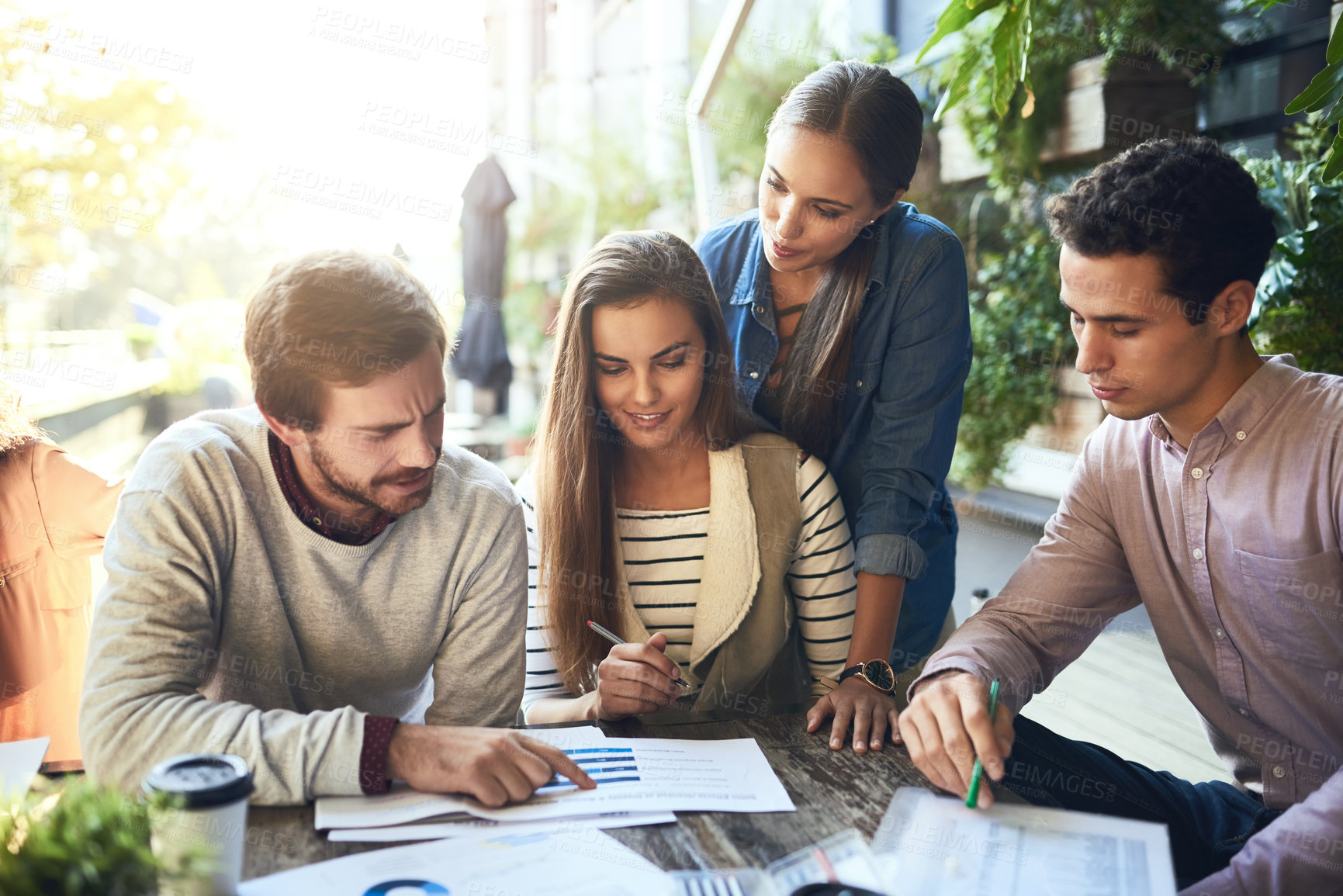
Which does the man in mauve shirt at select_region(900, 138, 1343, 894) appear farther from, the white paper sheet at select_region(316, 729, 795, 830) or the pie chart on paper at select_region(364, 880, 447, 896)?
the pie chart on paper at select_region(364, 880, 447, 896)

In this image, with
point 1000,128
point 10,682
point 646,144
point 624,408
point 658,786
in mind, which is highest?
point 646,144

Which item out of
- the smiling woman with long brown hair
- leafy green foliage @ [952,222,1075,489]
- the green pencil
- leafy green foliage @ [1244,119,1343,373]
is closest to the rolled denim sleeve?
the smiling woman with long brown hair

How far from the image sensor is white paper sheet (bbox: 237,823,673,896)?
34.7 inches

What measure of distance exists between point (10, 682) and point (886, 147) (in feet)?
6.21

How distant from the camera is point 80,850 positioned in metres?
0.64

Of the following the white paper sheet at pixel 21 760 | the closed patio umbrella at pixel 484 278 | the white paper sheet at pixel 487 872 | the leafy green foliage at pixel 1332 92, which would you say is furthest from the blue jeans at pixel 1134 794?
the closed patio umbrella at pixel 484 278

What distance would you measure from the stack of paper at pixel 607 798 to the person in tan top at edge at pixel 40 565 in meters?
1.06

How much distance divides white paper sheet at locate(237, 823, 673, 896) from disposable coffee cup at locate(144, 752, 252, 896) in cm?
5

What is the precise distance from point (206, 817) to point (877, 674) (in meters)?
0.98

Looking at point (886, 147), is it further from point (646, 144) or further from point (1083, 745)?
point (646, 144)

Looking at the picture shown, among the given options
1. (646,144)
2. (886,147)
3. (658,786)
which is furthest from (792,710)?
(646,144)

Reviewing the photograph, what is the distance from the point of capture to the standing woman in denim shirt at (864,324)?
5.50 ft

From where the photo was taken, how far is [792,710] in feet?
4.62

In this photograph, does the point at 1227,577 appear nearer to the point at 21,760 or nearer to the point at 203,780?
the point at 203,780
